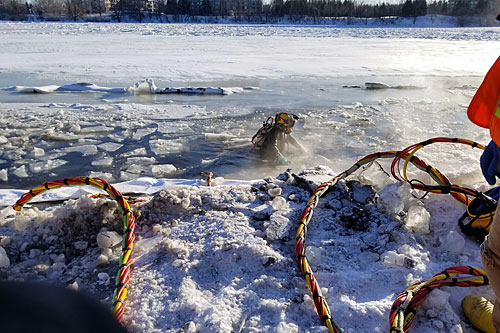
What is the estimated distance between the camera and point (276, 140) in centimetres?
457

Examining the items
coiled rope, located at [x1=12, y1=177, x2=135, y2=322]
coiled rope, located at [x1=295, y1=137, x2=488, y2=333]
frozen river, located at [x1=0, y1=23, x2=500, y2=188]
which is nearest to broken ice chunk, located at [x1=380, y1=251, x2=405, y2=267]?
coiled rope, located at [x1=295, y1=137, x2=488, y2=333]

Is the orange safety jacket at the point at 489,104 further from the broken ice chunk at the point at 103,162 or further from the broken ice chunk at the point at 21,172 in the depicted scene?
the broken ice chunk at the point at 21,172

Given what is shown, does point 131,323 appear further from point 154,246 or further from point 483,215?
point 483,215

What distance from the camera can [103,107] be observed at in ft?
22.1

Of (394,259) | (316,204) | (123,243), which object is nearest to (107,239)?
(123,243)

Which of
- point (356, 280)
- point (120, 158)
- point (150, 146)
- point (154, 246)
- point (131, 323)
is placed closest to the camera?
point (131, 323)

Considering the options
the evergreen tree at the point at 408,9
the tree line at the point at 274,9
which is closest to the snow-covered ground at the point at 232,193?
the tree line at the point at 274,9

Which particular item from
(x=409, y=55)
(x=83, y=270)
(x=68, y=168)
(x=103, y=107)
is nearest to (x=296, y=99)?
(x=103, y=107)

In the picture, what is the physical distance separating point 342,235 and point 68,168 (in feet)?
11.0

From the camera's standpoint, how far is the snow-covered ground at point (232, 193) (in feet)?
5.89

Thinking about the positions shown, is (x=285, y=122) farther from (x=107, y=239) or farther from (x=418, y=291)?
(x=418, y=291)

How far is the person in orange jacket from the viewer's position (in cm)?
136

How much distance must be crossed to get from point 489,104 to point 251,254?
4.51ft

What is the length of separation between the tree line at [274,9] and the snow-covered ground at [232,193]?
101 feet
